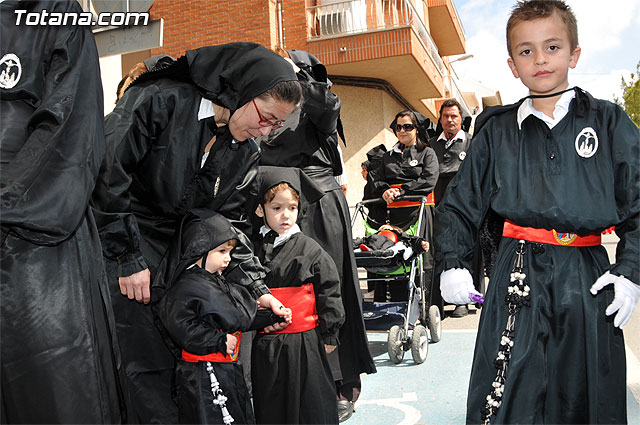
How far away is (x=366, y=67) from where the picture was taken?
54.0ft

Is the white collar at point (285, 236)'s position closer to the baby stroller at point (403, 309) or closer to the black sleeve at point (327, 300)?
the black sleeve at point (327, 300)

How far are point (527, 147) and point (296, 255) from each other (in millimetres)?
1520

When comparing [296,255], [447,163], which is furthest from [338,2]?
[296,255]

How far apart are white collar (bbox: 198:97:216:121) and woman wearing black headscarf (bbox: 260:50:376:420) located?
1.16m

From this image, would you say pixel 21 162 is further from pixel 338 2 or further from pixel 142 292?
pixel 338 2

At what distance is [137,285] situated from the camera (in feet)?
8.76

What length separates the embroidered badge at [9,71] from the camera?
2045 millimetres

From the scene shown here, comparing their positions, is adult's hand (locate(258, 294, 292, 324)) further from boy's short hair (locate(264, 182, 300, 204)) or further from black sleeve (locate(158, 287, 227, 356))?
boy's short hair (locate(264, 182, 300, 204))

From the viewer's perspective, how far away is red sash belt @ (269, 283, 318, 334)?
3533 mm

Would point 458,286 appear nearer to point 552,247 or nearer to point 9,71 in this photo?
point 552,247

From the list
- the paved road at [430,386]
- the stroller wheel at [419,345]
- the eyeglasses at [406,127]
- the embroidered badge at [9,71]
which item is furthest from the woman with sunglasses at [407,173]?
the embroidered badge at [9,71]

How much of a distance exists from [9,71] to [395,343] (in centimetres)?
401

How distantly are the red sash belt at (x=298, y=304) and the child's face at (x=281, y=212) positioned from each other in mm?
367

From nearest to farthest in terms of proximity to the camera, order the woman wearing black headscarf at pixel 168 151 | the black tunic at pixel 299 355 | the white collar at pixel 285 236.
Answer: the woman wearing black headscarf at pixel 168 151, the black tunic at pixel 299 355, the white collar at pixel 285 236
